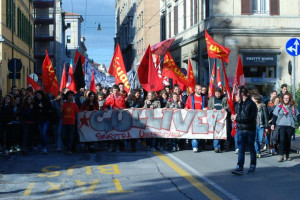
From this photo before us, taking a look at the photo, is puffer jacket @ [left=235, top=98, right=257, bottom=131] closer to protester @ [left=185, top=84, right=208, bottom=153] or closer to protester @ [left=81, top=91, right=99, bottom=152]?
protester @ [left=185, top=84, right=208, bottom=153]

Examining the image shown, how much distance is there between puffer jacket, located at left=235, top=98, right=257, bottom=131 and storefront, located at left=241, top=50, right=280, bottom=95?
54.8 ft

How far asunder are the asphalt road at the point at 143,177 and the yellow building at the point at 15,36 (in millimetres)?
18846

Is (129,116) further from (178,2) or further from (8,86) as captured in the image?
(178,2)

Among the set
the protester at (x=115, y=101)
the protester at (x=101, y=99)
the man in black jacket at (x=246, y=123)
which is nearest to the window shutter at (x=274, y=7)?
the protester at (x=101, y=99)

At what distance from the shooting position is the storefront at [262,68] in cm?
2762

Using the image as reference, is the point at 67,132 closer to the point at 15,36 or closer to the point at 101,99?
the point at 101,99

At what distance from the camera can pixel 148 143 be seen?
50.9 ft

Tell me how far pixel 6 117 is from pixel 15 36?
23612 millimetres

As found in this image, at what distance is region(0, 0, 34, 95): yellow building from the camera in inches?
1244

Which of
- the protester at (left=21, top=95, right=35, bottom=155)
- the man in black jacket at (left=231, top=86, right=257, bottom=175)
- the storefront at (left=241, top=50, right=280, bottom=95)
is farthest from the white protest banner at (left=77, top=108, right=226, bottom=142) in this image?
the storefront at (left=241, top=50, right=280, bottom=95)

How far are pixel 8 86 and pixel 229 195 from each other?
90.7 ft

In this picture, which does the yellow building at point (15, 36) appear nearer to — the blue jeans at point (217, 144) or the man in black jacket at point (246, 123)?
the blue jeans at point (217, 144)

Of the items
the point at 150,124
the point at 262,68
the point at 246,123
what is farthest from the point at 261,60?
the point at 246,123

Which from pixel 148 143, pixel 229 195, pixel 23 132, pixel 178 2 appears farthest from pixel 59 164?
pixel 178 2
